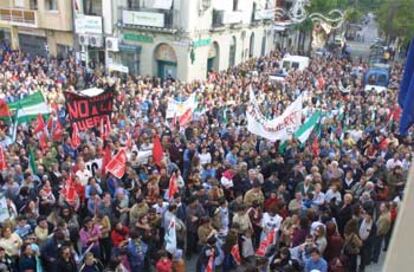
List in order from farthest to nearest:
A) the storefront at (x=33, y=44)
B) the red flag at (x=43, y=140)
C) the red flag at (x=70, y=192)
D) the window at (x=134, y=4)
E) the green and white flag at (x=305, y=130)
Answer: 1. the storefront at (x=33, y=44)
2. the window at (x=134, y=4)
3. the green and white flag at (x=305, y=130)
4. the red flag at (x=43, y=140)
5. the red flag at (x=70, y=192)

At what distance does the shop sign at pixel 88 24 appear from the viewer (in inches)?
1139

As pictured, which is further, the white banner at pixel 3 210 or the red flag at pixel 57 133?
the red flag at pixel 57 133

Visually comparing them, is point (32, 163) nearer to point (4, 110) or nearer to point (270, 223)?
point (4, 110)

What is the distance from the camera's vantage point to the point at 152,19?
27.4 metres

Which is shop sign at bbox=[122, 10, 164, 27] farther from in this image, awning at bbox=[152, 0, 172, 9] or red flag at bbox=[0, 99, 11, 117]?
red flag at bbox=[0, 99, 11, 117]

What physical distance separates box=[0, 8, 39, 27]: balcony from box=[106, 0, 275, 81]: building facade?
590 centimetres

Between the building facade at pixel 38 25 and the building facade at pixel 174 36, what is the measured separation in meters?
3.56

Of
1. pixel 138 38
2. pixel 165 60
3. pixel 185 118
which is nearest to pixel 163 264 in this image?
pixel 185 118

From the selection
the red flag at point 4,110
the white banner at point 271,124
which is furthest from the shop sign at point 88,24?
the white banner at point 271,124

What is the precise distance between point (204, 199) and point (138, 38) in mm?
20894

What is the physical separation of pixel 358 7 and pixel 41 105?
2080 inches

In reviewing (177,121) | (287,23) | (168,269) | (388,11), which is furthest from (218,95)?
(388,11)

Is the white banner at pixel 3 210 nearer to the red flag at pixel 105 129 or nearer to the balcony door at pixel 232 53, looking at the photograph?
the red flag at pixel 105 129

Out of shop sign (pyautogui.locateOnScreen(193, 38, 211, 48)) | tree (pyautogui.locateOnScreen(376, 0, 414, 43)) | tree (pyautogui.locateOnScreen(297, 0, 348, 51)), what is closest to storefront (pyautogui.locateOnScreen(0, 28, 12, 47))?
shop sign (pyautogui.locateOnScreen(193, 38, 211, 48))
